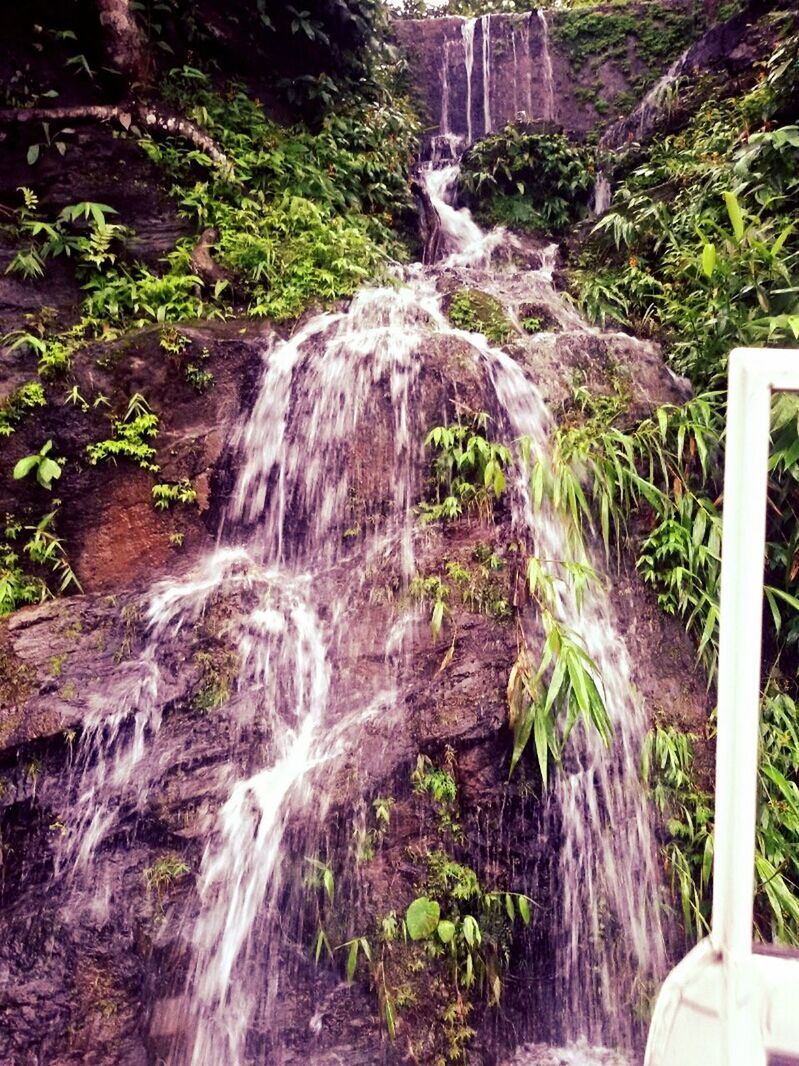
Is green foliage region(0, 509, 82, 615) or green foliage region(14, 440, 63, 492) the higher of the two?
green foliage region(14, 440, 63, 492)

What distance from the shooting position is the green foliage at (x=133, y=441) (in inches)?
201

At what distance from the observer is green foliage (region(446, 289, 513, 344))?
6.23 metres

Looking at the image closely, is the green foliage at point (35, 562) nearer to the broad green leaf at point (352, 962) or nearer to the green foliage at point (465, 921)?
the broad green leaf at point (352, 962)

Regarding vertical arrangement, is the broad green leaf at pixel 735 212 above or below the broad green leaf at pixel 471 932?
above

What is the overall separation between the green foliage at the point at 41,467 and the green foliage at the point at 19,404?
0.30m

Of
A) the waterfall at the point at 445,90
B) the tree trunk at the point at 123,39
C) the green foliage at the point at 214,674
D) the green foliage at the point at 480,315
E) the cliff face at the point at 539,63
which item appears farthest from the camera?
the waterfall at the point at 445,90

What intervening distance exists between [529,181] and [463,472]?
6.91 meters

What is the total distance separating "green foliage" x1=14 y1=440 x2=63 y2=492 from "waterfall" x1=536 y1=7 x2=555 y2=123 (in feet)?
36.5

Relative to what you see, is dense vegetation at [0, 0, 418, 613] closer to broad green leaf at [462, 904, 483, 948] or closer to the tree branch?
the tree branch

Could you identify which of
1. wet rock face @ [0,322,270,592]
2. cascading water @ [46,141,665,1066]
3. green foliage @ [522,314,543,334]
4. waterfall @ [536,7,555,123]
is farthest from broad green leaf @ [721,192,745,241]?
waterfall @ [536,7,555,123]

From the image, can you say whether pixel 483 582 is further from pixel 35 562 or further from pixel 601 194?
pixel 601 194

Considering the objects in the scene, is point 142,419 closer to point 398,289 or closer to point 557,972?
point 398,289

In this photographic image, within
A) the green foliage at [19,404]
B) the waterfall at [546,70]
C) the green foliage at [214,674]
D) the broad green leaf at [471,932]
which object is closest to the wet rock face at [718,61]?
the waterfall at [546,70]

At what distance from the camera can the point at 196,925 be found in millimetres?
3396
